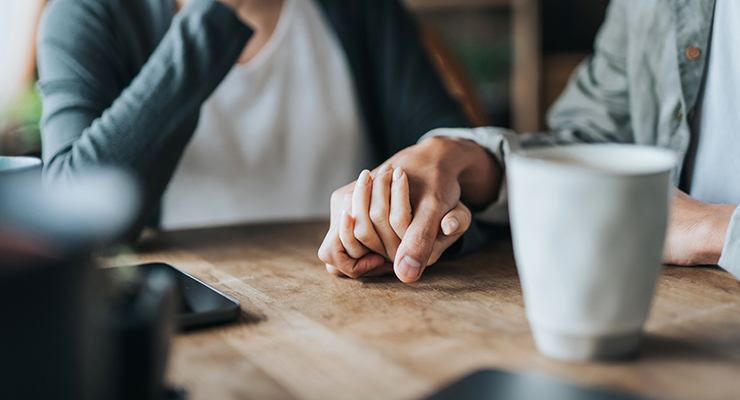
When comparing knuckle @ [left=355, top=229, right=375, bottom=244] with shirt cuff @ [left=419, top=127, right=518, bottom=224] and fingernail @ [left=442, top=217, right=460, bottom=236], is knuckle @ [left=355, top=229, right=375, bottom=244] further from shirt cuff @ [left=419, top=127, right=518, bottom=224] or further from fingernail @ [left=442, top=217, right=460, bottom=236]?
shirt cuff @ [left=419, top=127, right=518, bottom=224]

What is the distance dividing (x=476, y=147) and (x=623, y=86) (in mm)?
394

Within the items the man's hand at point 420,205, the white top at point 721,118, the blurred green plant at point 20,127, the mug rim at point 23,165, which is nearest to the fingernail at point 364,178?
the man's hand at point 420,205

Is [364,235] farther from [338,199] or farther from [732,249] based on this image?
[732,249]

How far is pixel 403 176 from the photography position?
1.68 feet

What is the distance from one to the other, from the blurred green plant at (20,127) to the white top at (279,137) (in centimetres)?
95

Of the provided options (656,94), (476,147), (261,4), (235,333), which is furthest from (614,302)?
(261,4)

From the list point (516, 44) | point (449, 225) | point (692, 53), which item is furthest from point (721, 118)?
point (516, 44)

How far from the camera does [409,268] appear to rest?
0.47 meters

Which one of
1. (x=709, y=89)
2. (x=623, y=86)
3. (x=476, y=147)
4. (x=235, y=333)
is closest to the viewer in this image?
(x=235, y=333)

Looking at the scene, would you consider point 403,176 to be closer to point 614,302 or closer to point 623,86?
point 614,302

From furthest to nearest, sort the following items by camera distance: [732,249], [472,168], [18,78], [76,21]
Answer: [18,78]
[76,21]
[472,168]
[732,249]

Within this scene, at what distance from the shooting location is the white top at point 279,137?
3.69ft

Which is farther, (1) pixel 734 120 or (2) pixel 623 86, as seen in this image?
(2) pixel 623 86

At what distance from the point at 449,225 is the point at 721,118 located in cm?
49
